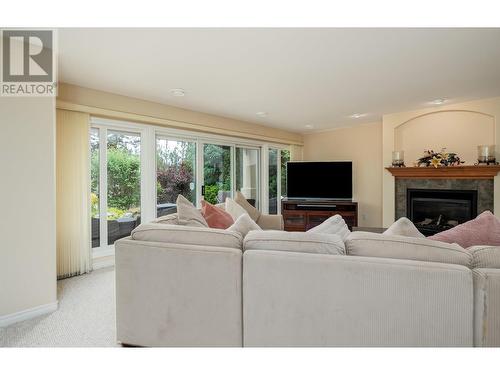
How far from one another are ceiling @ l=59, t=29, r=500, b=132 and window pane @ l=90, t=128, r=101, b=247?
64cm

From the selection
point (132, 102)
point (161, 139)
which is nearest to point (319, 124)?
point (161, 139)

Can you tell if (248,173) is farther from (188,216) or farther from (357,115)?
(188,216)

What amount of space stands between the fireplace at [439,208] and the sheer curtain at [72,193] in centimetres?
481

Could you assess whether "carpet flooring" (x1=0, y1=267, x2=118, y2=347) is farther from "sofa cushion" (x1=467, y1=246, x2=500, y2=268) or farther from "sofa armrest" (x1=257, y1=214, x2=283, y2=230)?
"sofa cushion" (x1=467, y1=246, x2=500, y2=268)

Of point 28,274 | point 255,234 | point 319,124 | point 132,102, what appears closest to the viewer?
point 255,234

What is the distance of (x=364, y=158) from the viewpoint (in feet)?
19.9

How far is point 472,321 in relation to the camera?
55.1 inches

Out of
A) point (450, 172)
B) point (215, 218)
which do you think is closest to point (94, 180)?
point (215, 218)

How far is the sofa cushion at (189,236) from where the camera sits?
1833mm

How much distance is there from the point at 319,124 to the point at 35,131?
4678 millimetres

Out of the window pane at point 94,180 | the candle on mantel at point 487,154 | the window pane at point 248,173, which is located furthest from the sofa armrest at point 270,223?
the candle on mantel at point 487,154

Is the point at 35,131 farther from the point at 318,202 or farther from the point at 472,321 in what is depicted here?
the point at 318,202

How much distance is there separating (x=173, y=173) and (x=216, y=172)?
91 cm
